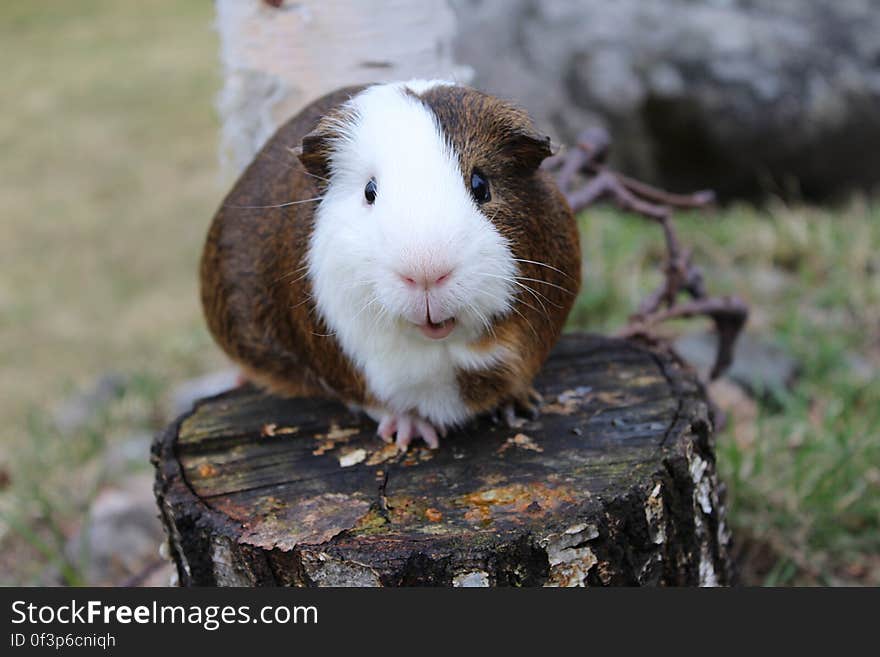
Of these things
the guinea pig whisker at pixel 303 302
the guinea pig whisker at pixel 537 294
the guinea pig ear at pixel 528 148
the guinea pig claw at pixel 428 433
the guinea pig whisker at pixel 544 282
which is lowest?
the guinea pig claw at pixel 428 433

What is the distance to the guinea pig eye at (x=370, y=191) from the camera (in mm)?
1998

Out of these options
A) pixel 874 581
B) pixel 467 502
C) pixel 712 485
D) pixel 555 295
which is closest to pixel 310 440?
pixel 467 502

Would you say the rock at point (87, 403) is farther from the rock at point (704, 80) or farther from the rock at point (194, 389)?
the rock at point (704, 80)

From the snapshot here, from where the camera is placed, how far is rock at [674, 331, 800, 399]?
4133mm

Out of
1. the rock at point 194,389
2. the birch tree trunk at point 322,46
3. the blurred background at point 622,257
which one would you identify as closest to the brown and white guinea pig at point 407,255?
the birch tree trunk at point 322,46

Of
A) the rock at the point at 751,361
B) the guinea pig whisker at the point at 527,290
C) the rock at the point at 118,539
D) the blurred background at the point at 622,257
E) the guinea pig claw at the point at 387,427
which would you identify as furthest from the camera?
the rock at the point at 751,361

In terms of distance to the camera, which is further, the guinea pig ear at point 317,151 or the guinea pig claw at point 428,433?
the guinea pig claw at point 428,433

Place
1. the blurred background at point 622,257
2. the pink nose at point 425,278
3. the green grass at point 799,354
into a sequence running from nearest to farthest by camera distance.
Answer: the pink nose at point 425,278 → the green grass at point 799,354 → the blurred background at point 622,257

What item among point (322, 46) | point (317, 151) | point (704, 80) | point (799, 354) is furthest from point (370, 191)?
point (704, 80)

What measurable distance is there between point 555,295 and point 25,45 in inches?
431

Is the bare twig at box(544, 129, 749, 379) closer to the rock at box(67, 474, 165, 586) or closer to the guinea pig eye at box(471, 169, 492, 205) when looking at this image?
the guinea pig eye at box(471, 169, 492, 205)

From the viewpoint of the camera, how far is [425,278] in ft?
6.05

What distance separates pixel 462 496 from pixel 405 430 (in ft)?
0.93

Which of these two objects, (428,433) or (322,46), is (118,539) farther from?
(322,46)
